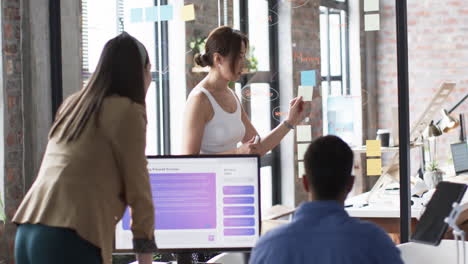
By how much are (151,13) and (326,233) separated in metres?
2.89

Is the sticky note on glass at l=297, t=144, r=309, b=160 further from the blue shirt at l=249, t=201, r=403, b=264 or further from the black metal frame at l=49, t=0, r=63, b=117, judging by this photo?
the blue shirt at l=249, t=201, r=403, b=264

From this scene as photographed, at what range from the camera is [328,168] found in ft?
5.94

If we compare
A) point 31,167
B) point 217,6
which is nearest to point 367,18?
point 217,6

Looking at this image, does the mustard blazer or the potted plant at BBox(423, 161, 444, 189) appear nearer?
the mustard blazer

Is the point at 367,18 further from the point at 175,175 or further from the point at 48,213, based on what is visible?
the point at 48,213

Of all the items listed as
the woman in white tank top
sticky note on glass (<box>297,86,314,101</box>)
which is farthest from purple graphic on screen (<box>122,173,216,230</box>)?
sticky note on glass (<box>297,86,314,101</box>)

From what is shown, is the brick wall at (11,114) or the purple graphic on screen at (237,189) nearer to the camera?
the purple graphic on screen at (237,189)

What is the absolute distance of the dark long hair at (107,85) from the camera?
6.94 ft

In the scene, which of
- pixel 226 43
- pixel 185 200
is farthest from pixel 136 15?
pixel 185 200

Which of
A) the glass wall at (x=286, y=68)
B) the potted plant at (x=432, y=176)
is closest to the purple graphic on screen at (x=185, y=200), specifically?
the glass wall at (x=286, y=68)

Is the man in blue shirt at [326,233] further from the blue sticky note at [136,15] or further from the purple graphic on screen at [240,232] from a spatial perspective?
the blue sticky note at [136,15]

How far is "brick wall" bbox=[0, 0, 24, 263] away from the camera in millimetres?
3895

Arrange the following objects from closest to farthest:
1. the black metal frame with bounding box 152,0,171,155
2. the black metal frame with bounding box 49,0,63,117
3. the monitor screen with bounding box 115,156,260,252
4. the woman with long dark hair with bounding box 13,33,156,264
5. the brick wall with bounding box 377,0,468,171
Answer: the woman with long dark hair with bounding box 13,33,156,264
the monitor screen with bounding box 115,156,260,252
the black metal frame with bounding box 49,0,63,117
the black metal frame with bounding box 152,0,171,155
the brick wall with bounding box 377,0,468,171

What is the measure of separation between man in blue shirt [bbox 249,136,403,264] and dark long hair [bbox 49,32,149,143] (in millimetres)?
587
